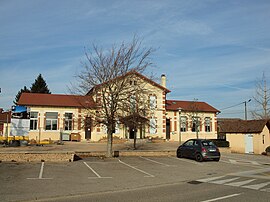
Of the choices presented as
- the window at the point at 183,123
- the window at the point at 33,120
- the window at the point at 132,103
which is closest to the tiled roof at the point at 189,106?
the window at the point at 183,123

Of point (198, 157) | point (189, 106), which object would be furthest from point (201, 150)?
point (189, 106)

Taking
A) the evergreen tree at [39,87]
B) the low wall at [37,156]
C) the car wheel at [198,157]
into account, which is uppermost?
the evergreen tree at [39,87]

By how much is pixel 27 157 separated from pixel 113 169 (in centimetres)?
619

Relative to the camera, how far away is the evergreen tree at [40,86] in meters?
64.5

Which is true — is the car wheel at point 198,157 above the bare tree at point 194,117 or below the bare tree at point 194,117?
below

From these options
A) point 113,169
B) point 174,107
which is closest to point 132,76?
point 113,169

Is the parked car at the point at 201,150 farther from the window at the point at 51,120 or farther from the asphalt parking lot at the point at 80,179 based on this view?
the window at the point at 51,120

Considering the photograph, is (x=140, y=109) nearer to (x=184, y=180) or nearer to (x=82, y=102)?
(x=82, y=102)

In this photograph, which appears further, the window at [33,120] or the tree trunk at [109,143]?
the window at [33,120]

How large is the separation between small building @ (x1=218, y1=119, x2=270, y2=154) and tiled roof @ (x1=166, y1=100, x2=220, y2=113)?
358 inches

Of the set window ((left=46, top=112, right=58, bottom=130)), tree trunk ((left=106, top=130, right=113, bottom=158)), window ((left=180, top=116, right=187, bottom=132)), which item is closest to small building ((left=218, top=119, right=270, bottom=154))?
window ((left=180, top=116, right=187, bottom=132))

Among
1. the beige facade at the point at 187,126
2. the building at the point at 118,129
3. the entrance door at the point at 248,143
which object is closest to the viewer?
the entrance door at the point at 248,143

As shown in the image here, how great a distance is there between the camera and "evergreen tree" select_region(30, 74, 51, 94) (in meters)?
64.5

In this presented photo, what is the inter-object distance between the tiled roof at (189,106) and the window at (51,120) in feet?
55.5
